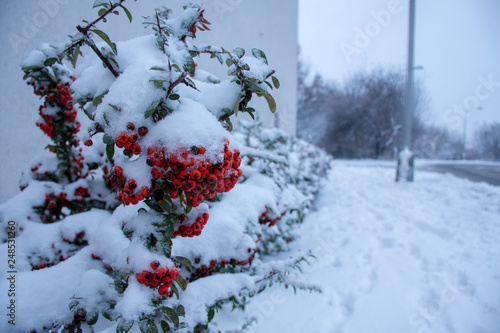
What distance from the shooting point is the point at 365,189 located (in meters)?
7.04

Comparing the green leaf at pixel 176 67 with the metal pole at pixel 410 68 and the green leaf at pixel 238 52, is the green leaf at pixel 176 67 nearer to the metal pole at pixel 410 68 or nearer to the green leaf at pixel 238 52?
the green leaf at pixel 238 52

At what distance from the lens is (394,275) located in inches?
107

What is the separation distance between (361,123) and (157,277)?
79.6 ft

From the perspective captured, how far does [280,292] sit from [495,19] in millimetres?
8753

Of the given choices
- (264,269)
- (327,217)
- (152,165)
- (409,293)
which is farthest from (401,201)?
(152,165)

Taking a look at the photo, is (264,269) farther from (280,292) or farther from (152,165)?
(152,165)

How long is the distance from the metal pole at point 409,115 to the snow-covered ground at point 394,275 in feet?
8.83

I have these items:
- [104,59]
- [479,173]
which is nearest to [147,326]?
[104,59]

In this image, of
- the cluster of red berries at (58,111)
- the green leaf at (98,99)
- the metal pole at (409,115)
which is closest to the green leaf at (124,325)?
the green leaf at (98,99)

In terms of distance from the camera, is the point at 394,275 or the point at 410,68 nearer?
the point at 394,275

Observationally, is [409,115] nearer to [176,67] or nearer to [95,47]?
[176,67]

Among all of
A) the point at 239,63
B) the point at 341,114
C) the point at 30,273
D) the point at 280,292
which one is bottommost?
the point at 280,292

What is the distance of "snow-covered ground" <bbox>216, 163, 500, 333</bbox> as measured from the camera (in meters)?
2.09

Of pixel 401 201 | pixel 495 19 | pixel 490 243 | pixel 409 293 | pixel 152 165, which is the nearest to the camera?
pixel 152 165
